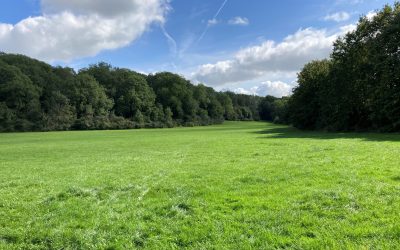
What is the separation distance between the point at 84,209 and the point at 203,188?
377 centimetres

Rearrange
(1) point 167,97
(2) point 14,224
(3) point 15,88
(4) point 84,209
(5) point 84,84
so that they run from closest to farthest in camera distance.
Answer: (2) point 14,224 < (4) point 84,209 < (3) point 15,88 < (5) point 84,84 < (1) point 167,97

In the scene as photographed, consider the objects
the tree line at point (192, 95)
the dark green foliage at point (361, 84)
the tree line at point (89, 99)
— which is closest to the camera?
the dark green foliage at point (361, 84)

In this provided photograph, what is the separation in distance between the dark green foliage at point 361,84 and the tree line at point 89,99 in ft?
207

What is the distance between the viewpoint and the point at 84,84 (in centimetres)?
10375

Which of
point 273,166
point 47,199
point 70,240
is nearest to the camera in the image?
point 70,240

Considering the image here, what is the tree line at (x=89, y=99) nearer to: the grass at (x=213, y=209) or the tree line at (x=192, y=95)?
the tree line at (x=192, y=95)

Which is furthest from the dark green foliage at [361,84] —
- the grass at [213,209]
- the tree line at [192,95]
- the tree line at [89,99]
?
the tree line at [89,99]

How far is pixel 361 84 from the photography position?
45688 mm

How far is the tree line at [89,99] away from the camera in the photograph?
296 feet

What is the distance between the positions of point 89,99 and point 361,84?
7793 cm

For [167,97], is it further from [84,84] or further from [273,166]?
Answer: [273,166]

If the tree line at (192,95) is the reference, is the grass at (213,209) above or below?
below

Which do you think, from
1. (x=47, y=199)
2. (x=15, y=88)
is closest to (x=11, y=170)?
(x=47, y=199)

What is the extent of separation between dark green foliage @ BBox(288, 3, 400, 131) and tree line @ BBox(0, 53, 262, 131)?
63.1 metres
